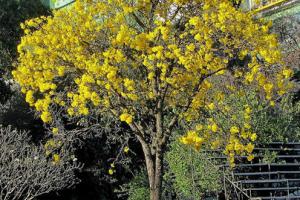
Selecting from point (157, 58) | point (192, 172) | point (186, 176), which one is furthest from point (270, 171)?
point (157, 58)

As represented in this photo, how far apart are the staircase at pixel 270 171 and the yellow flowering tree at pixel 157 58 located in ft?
7.41

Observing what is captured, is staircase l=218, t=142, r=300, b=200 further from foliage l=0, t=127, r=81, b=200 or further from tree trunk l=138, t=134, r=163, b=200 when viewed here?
foliage l=0, t=127, r=81, b=200

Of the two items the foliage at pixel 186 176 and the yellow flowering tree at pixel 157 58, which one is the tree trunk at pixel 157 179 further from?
the foliage at pixel 186 176

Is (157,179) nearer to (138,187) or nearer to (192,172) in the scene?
(192,172)

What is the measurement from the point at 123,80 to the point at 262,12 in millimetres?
9387

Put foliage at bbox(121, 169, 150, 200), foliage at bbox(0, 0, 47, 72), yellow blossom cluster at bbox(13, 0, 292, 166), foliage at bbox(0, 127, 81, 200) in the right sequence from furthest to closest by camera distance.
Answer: foliage at bbox(0, 0, 47, 72)
foliage at bbox(121, 169, 150, 200)
foliage at bbox(0, 127, 81, 200)
yellow blossom cluster at bbox(13, 0, 292, 166)

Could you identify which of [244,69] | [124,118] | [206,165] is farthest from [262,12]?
[124,118]

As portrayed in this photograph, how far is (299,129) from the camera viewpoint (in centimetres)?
830

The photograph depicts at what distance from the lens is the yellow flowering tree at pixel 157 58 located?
467 centimetres

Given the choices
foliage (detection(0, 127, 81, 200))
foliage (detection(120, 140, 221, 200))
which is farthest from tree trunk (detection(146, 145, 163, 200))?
foliage (detection(0, 127, 81, 200))

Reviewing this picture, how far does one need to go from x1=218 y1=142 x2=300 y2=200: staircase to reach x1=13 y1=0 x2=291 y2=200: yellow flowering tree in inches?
88.9

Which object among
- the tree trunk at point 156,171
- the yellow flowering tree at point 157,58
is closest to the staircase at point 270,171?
the tree trunk at point 156,171

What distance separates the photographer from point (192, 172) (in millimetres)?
7613

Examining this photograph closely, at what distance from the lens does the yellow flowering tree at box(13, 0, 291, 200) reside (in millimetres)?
4672
